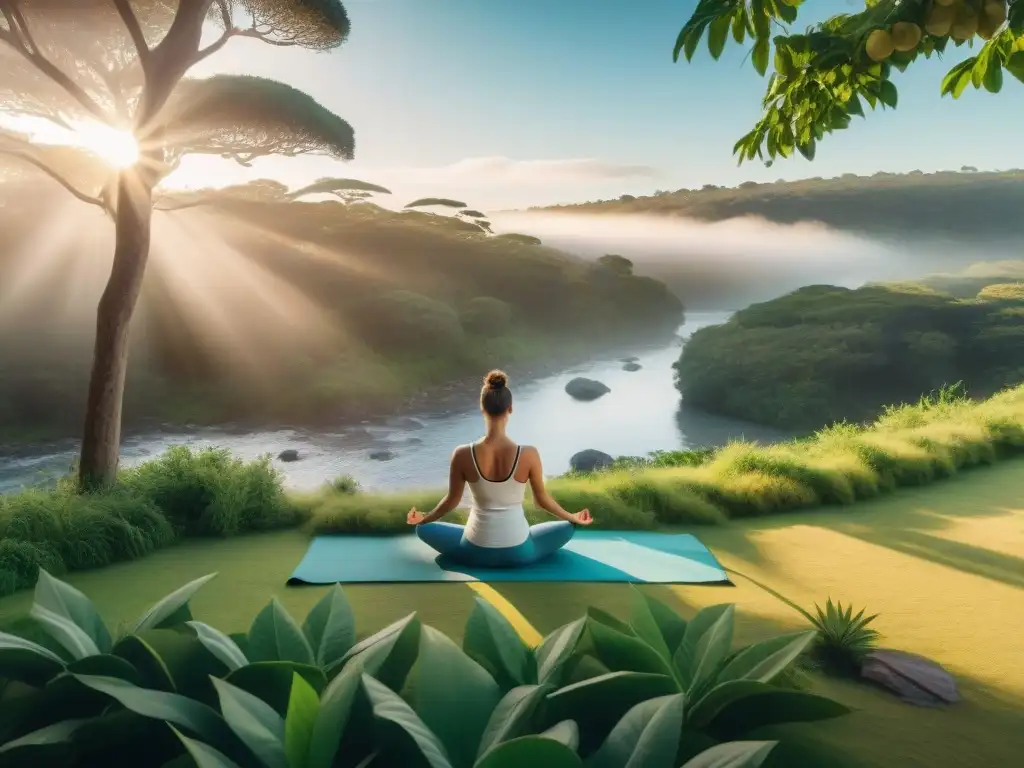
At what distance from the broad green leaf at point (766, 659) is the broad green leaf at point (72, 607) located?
5.02 feet

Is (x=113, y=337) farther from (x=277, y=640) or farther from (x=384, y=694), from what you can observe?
(x=384, y=694)

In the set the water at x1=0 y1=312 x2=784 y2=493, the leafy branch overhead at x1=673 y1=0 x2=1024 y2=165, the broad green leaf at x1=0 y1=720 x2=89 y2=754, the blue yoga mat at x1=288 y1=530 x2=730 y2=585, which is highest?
the leafy branch overhead at x1=673 y1=0 x2=1024 y2=165

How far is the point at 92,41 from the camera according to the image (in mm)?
5434

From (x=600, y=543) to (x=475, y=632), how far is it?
1.76 meters

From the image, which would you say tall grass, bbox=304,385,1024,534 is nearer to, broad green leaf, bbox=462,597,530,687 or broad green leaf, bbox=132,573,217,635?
broad green leaf, bbox=132,573,217,635

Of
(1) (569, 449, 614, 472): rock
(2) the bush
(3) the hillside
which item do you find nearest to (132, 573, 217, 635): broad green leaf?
(1) (569, 449, 614, 472): rock

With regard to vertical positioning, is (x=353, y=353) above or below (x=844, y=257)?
below

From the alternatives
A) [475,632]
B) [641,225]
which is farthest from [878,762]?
[641,225]

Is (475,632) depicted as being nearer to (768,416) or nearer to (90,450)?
(90,450)

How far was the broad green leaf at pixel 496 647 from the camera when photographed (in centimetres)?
170

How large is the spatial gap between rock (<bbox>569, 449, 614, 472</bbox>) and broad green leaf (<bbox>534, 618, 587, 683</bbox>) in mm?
6897

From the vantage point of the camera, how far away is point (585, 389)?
1166 centimetres

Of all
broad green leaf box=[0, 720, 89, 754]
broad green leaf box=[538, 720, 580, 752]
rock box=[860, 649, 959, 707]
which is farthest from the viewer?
rock box=[860, 649, 959, 707]

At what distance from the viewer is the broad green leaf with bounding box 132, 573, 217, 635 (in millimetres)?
1878
